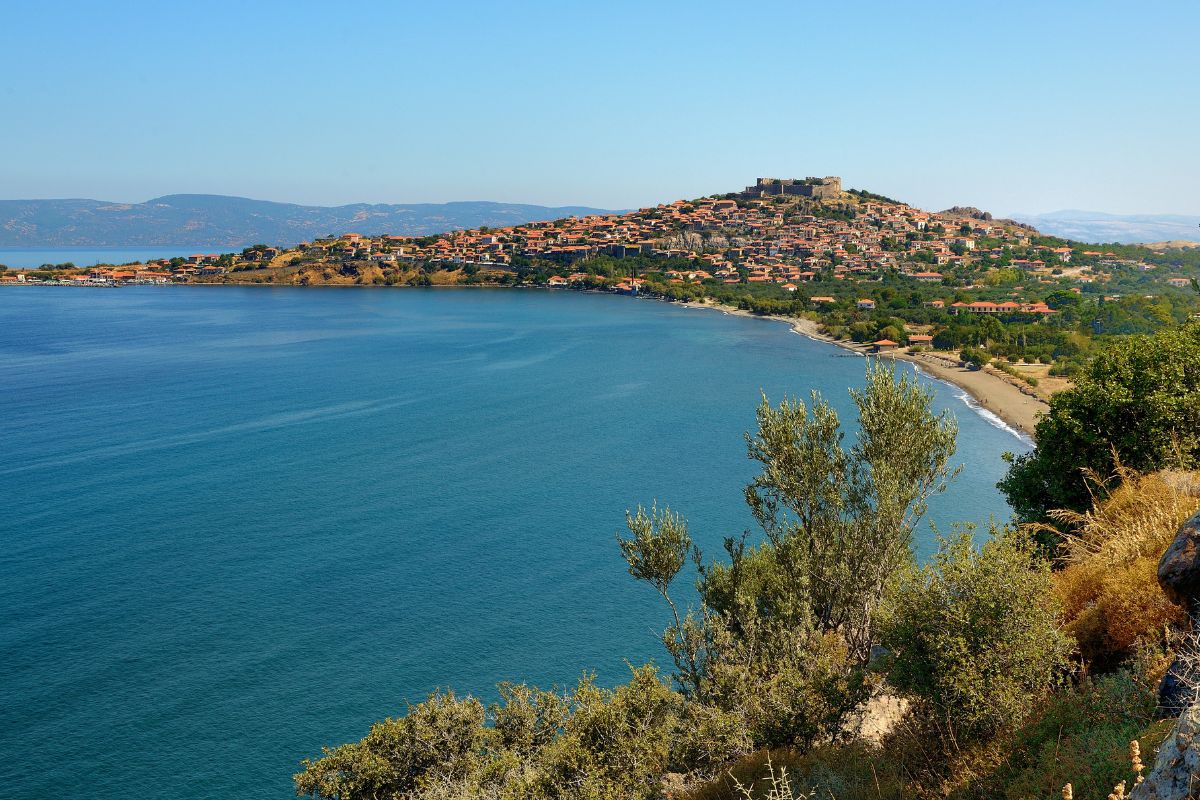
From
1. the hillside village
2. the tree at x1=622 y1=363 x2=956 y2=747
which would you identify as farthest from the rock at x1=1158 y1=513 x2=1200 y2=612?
the hillside village

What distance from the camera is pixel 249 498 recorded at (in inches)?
1518

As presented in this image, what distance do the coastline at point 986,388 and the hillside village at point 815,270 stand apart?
470 centimetres

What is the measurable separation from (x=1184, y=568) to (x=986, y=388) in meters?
62.8

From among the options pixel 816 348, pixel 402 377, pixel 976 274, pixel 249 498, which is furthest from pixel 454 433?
pixel 976 274

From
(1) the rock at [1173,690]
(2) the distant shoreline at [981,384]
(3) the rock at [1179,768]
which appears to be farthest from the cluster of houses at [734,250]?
(3) the rock at [1179,768]

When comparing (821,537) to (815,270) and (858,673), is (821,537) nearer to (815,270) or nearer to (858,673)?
(858,673)

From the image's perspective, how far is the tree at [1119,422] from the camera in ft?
59.4

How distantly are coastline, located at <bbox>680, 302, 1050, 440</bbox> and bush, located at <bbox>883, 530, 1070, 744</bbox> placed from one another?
37.5m

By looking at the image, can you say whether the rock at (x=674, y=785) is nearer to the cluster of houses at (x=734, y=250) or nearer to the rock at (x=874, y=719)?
the rock at (x=874, y=719)

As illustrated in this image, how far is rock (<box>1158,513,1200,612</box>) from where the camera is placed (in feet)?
29.1

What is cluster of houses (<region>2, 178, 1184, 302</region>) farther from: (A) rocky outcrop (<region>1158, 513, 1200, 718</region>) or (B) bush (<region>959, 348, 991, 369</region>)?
(A) rocky outcrop (<region>1158, 513, 1200, 718</region>)

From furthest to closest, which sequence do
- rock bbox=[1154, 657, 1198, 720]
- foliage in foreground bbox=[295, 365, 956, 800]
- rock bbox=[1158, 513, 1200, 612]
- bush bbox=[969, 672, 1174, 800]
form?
1. foliage in foreground bbox=[295, 365, 956, 800]
2. rock bbox=[1158, 513, 1200, 612]
3. rock bbox=[1154, 657, 1198, 720]
4. bush bbox=[969, 672, 1174, 800]

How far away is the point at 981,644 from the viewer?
31.7 ft

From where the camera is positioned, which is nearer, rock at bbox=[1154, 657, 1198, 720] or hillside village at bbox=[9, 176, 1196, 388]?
rock at bbox=[1154, 657, 1198, 720]
